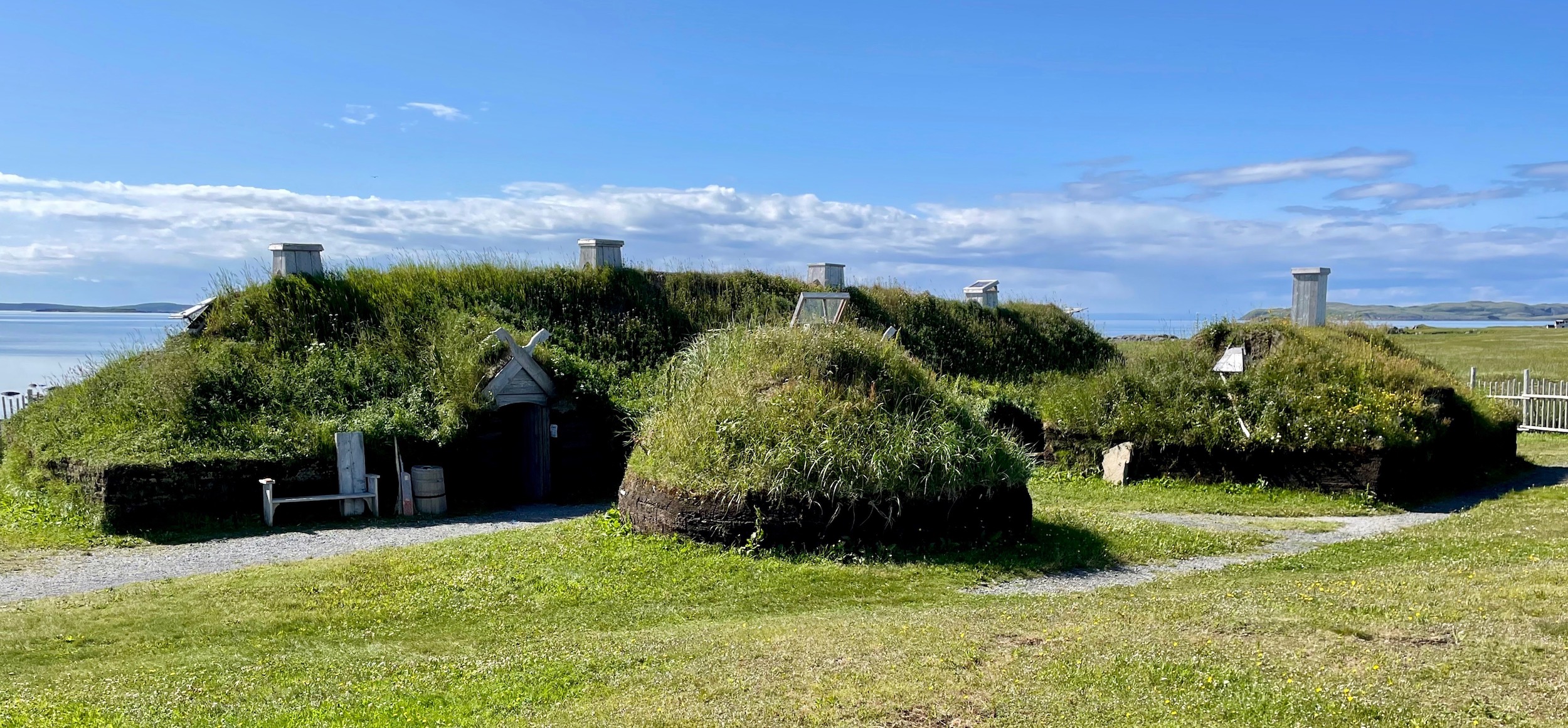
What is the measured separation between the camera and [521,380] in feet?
62.7

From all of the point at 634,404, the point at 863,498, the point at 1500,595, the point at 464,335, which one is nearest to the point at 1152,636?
the point at 1500,595

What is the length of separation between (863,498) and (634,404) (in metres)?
7.75

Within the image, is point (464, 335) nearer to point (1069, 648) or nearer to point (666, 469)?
point (666, 469)

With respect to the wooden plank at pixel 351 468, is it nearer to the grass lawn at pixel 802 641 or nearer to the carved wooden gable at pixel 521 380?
the carved wooden gable at pixel 521 380

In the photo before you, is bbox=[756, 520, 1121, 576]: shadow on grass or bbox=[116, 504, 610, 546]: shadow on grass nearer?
bbox=[756, 520, 1121, 576]: shadow on grass

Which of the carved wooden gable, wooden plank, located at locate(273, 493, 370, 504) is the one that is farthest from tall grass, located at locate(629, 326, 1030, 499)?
wooden plank, located at locate(273, 493, 370, 504)

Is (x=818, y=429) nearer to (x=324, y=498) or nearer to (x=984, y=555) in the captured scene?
(x=984, y=555)

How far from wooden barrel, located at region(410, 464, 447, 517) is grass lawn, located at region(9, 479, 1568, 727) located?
13.5 feet

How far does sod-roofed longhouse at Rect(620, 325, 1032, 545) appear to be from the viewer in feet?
40.2

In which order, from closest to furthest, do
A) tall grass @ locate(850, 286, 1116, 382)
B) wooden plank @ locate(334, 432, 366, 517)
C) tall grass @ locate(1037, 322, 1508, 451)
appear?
1. wooden plank @ locate(334, 432, 366, 517)
2. tall grass @ locate(1037, 322, 1508, 451)
3. tall grass @ locate(850, 286, 1116, 382)

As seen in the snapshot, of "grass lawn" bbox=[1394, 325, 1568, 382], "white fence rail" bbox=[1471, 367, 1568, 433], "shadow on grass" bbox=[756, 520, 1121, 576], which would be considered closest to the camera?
"shadow on grass" bbox=[756, 520, 1121, 576]

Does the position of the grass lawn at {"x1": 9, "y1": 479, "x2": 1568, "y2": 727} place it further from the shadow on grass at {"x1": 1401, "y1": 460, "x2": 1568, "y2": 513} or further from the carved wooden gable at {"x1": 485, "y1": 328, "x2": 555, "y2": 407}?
the carved wooden gable at {"x1": 485, "y1": 328, "x2": 555, "y2": 407}

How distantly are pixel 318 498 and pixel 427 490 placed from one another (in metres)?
1.75

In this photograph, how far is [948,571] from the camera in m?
11.6
